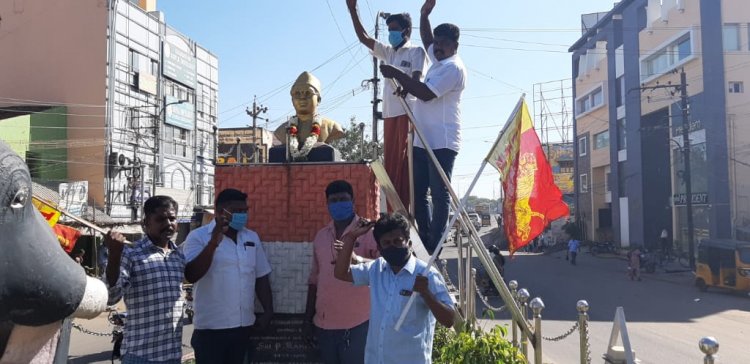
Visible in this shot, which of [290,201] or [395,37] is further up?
[395,37]

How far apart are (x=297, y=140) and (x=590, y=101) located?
38.5m

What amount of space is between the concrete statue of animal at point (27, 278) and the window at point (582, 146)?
1695 inches

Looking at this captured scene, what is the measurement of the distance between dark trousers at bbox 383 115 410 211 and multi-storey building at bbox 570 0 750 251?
2279 centimetres

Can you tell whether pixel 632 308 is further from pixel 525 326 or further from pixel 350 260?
pixel 350 260

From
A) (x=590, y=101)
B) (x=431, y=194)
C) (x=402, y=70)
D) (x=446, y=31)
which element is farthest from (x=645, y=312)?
(x=590, y=101)

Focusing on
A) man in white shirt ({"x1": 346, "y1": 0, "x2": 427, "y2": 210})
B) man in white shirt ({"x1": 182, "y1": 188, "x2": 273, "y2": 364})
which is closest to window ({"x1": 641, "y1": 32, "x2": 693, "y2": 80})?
man in white shirt ({"x1": 346, "y1": 0, "x2": 427, "y2": 210})

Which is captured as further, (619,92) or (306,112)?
(619,92)

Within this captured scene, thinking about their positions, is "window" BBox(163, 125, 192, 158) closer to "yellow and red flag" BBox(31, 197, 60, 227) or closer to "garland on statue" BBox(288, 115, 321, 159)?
"yellow and red flag" BBox(31, 197, 60, 227)

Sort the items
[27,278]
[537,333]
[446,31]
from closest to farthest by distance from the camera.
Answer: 1. [27,278]
2. [537,333]
3. [446,31]

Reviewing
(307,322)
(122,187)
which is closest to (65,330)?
(307,322)

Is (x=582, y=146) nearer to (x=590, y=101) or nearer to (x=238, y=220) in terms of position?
(x=590, y=101)

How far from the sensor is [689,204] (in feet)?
78.9

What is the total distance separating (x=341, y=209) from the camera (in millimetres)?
3674

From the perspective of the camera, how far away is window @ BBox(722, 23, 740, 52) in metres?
26.1
